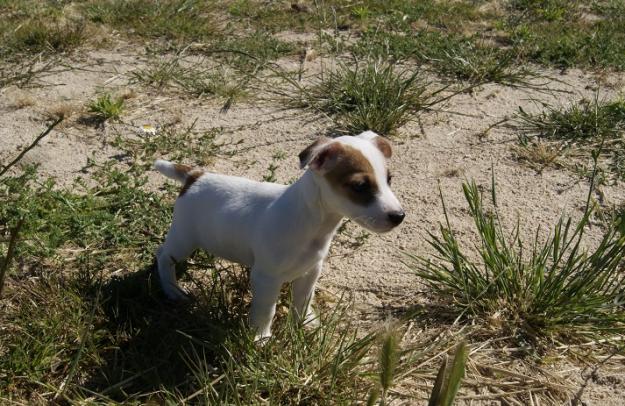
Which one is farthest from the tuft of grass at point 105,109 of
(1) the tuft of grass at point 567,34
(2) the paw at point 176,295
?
(1) the tuft of grass at point 567,34

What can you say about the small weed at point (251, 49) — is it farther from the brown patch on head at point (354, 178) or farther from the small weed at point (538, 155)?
the brown patch on head at point (354, 178)

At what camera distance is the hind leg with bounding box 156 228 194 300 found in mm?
2713

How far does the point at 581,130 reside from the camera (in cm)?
446

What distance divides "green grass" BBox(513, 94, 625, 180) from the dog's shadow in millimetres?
2636

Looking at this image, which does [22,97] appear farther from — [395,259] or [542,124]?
[542,124]

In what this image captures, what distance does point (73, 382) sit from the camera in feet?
7.68

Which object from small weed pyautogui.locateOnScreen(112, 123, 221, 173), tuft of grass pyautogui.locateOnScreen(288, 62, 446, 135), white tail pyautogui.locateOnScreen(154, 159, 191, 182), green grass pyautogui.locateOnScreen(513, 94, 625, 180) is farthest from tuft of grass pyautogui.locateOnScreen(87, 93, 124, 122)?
green grass pyautogui.locateOnScreen(513, 94, 625, 180)

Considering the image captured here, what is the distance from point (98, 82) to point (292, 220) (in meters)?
3.25

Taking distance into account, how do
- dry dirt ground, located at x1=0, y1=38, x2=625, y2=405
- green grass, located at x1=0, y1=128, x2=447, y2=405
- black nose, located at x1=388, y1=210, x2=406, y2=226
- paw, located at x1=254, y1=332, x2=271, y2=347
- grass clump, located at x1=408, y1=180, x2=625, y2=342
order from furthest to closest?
1. dry dirt ground, located at x1=0, y1=38, x2=625, y2=405
2. grass clump, located at x1=408, y1=180, x2=625, y2=342
3. paw, located at x1=254, y1=332, x2=271, y2=347
4. green grass, located at x1=0, y1=128, x2=447, y2=405
5. black nose, located at x1=388, y1=210, x2=406, y2=226

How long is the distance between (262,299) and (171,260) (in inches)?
22.3

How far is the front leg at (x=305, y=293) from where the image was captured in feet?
8.30

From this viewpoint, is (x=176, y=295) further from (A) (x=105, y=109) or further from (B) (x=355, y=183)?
(A) (x=105, y=109)

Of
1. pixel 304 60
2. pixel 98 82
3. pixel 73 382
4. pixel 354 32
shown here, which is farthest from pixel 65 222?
pixel 354 32

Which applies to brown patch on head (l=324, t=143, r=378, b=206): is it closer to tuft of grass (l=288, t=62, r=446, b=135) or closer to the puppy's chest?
the puppy's chest
